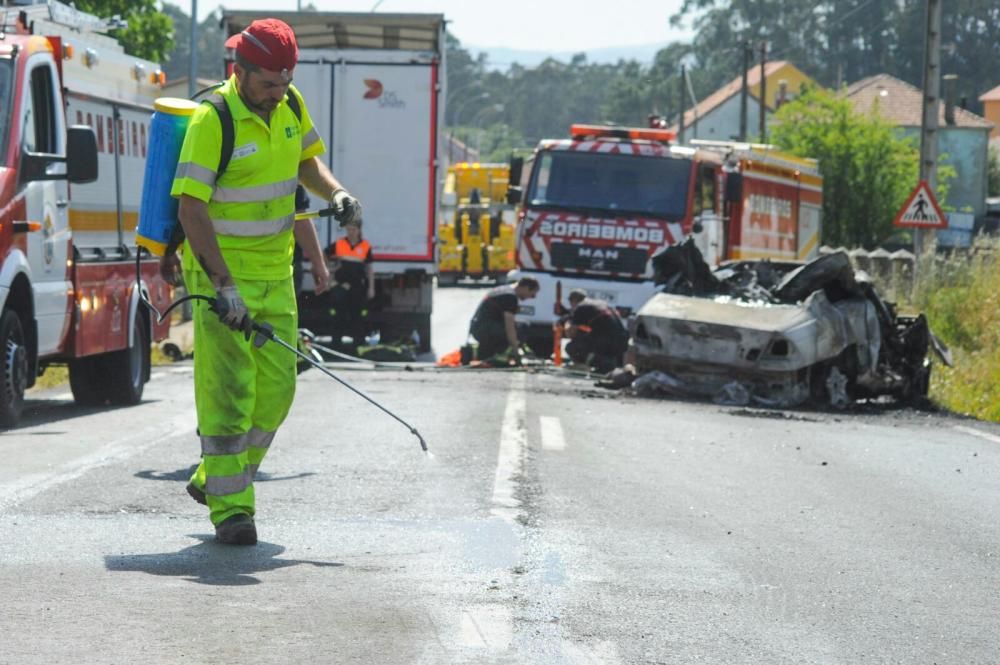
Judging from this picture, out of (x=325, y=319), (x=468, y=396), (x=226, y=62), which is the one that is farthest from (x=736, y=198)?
(x=468, y=396)

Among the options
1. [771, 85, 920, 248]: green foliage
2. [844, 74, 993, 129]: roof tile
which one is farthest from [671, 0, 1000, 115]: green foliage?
[771, 85, 920, 248]: green foliage

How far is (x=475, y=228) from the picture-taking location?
4544 centimetres

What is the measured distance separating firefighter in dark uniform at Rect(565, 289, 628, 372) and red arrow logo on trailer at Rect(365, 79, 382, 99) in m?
4.07

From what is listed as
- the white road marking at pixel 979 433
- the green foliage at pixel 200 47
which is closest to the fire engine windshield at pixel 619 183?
the white road marking at pixel 979 433

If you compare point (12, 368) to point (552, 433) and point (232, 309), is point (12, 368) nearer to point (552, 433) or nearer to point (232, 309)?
point (552, 433)

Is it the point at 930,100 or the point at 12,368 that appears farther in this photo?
the point at 930,100

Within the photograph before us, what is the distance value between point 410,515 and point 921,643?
2670 millimetres

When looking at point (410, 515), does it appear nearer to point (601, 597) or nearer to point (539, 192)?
point (601, 597)

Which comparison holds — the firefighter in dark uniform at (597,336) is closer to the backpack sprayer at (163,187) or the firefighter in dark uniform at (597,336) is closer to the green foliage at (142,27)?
the backpack sprayer at (163,187)

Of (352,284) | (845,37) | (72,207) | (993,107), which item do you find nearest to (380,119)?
(352,284)

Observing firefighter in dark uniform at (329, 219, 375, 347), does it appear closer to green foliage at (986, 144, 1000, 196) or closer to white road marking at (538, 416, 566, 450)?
white road marking at (538, 416, 566, 450)

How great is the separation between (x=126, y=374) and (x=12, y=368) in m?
2.66

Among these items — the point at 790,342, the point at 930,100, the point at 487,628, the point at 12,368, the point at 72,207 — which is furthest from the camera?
the point at 930,100

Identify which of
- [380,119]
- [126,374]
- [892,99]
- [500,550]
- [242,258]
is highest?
[892,99]
